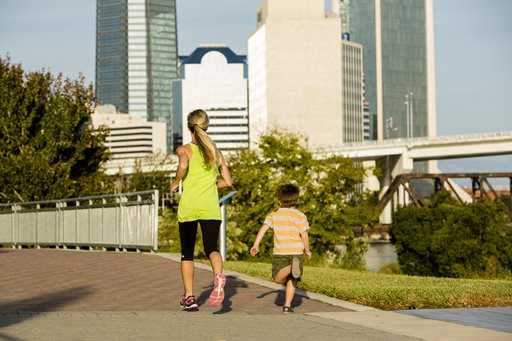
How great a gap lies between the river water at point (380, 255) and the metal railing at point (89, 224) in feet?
115

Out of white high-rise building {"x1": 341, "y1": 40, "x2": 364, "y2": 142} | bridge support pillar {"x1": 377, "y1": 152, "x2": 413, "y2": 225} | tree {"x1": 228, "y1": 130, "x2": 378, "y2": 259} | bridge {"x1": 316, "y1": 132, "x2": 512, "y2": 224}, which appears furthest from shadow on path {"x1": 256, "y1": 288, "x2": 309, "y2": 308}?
white high-rise building {"x1": 341, "y1": 40, "x2": 364, "y2": 142}

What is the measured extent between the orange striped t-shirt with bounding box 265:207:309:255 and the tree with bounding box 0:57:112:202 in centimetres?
2794

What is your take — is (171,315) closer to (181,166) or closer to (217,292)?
(217,292)

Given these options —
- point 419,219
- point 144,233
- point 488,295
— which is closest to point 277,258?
point 488,295

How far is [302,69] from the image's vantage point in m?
175

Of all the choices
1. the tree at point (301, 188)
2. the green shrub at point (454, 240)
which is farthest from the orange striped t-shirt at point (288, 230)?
the green shrub at point (454, 240)

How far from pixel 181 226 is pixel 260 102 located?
171686 mm

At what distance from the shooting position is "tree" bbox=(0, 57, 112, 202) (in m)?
36.0

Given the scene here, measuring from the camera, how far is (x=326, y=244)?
126 feet

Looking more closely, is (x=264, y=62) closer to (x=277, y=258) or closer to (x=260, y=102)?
(x=260, y=102)

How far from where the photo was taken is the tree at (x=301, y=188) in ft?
123

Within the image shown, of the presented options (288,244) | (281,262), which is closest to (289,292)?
(281,262)

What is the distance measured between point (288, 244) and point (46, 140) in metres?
30.1

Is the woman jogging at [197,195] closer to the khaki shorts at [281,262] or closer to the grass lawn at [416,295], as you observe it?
the khaki shorts at [281,262]
